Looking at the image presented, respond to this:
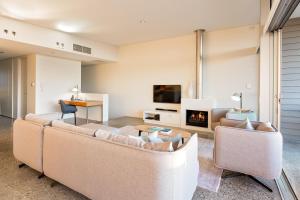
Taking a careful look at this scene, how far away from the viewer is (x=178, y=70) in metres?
5.94

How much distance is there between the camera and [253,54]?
4781mm

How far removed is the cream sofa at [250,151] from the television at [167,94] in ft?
11.8

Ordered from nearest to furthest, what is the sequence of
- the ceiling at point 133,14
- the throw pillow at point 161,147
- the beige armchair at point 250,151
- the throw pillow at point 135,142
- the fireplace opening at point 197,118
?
1. the throw pillow at point 161,147
2. the throw pillow at point 135,142
3. the beige armchair at point 250,151
4. the ceiling at point 133,14
5. the fireplace opening at point 197,118

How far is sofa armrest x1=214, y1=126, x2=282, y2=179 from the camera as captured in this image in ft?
6.79

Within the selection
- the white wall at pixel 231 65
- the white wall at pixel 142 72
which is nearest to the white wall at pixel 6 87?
the white wall at pixel 142 72

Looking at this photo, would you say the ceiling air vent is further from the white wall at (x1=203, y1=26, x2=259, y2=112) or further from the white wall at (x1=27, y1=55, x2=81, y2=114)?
the white wall at (x1=203, y1=26, x2=259, y2=112)

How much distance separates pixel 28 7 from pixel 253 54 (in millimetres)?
5619

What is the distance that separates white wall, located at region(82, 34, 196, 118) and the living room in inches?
1.6

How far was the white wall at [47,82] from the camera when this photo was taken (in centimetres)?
591

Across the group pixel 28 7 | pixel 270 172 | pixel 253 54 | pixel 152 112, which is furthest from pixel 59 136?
pixel 253 54

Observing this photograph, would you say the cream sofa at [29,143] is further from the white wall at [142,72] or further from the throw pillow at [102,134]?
the white wall at [142,72]

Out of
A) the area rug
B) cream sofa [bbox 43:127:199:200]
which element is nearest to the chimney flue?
the area rug

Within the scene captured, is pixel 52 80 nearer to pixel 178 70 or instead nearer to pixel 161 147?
pixel 178 70

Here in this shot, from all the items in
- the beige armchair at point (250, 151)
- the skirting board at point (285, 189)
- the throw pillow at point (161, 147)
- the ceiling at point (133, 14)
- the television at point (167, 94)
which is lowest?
the skirting board at point (285, 189)
